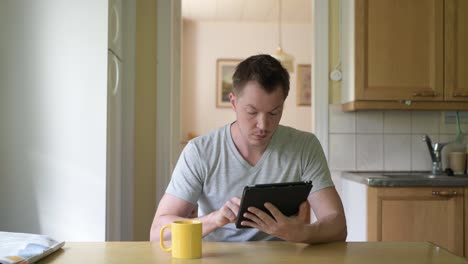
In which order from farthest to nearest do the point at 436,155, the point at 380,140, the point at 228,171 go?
the point at 380,140, the point at 436,155, the point at 228,171

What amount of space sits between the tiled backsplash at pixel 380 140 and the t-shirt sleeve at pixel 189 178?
1.73 meters

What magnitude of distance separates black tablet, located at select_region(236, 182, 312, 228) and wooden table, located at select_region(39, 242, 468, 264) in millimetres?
95

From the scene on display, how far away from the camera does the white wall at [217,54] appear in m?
6.25

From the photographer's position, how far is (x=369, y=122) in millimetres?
3176

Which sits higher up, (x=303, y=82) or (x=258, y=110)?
(x=303, y=82)

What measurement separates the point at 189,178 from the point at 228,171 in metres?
0.13

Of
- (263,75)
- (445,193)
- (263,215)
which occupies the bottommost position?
(445,193)

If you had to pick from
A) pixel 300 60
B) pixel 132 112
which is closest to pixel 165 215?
pixel 132 112

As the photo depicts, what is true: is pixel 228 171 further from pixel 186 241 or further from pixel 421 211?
pixel 421 211

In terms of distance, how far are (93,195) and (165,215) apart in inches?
31.2

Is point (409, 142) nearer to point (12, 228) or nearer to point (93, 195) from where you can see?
point (93, 195)

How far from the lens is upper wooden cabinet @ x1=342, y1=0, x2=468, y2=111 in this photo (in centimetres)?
288

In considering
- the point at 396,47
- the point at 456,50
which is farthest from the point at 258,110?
the point at 456,50

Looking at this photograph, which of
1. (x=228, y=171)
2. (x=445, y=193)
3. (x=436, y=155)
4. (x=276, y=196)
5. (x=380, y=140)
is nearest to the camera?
(x=276, y=196)
